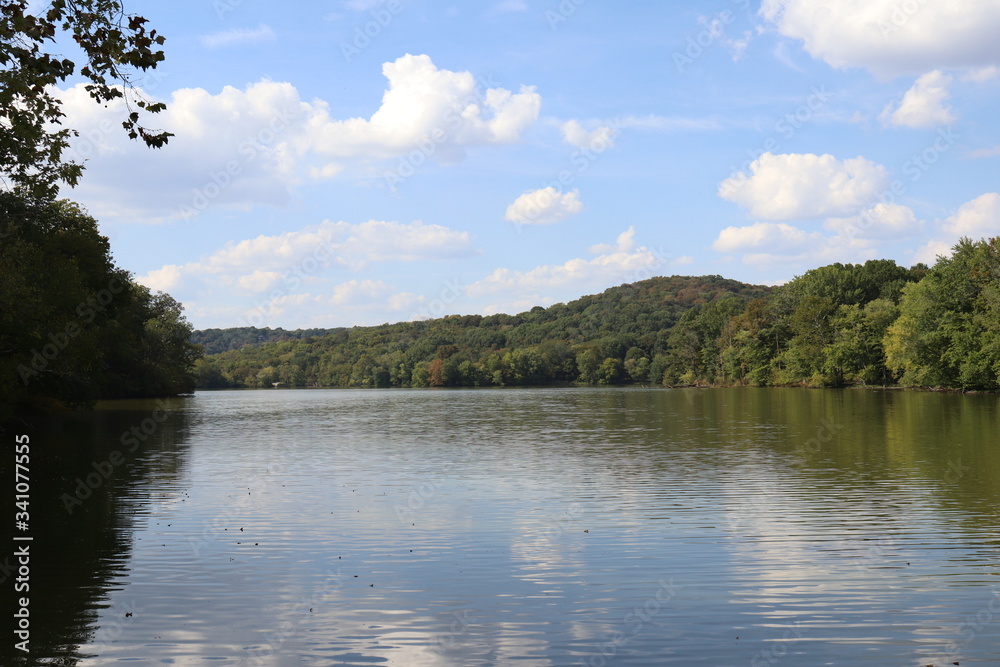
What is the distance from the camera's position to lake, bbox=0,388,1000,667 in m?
9.54

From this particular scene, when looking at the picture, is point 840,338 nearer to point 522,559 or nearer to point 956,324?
point 956,324

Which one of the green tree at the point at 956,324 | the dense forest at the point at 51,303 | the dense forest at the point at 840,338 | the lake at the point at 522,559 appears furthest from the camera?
the dense forest at the point at 840,338

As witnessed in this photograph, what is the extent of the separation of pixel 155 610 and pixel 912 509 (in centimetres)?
1557

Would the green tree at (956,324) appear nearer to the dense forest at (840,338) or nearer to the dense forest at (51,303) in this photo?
the dense forest at (840,338)

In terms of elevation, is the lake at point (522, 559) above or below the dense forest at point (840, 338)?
below

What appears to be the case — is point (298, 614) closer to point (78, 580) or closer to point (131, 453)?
point (78, 580)

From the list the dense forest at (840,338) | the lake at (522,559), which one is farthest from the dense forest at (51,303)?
the dense forest at (840,338)

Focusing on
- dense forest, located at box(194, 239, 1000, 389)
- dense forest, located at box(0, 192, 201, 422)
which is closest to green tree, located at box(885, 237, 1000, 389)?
dense forest, located at box(194, 239, 1000, 389)

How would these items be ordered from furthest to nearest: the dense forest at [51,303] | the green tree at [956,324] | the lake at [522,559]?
the green tree at [956,324]
the dense forest at [51,303]
the lake at [522,559]

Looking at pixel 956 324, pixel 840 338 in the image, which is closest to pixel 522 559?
pixel 956 324

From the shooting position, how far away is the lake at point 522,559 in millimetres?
9539

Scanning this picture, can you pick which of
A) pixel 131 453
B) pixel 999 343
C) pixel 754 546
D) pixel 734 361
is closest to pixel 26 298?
pixel 131 453

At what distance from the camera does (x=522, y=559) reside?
13812 millimetres

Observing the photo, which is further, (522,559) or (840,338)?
(840,338)
